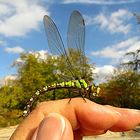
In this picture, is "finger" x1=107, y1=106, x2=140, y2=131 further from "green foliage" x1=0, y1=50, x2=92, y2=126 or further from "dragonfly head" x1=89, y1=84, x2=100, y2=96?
"green foliage" x1=0, y1=50, x2=92, y2=126

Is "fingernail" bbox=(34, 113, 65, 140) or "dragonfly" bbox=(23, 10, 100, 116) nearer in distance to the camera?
"fingernail" bbox=(34, 113, 65, 140)

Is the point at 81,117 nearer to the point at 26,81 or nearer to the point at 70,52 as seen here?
the point at 70,52

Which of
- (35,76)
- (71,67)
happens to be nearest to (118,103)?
(35,76)

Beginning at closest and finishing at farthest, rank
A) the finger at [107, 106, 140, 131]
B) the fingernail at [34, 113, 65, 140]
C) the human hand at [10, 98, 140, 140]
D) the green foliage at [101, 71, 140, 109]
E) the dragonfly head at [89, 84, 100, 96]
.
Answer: the fingernail at [34, 113, 65, 140], the human hand at [10, 98, 140, 140], the finger at [107, 106, 140, 131], the dragonfly head at [89, 84, 100, 96], the green foliage at [101, 71, 140, 109]

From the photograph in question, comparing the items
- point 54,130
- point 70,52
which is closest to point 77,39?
point 70,52

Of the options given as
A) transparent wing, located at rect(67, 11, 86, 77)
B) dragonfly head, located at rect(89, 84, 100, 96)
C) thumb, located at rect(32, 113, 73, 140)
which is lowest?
thumb, located at rect(32, 113, 73, 140)

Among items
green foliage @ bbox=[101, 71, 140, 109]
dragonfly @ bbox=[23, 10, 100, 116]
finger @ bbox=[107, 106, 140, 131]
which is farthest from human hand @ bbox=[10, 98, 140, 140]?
green foliage @ bbox=[101, 71, 140, 109]

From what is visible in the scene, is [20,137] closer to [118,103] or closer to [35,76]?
[118,103]

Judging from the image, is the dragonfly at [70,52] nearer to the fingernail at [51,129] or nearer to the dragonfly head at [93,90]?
the dragonfly head at [93,90]
